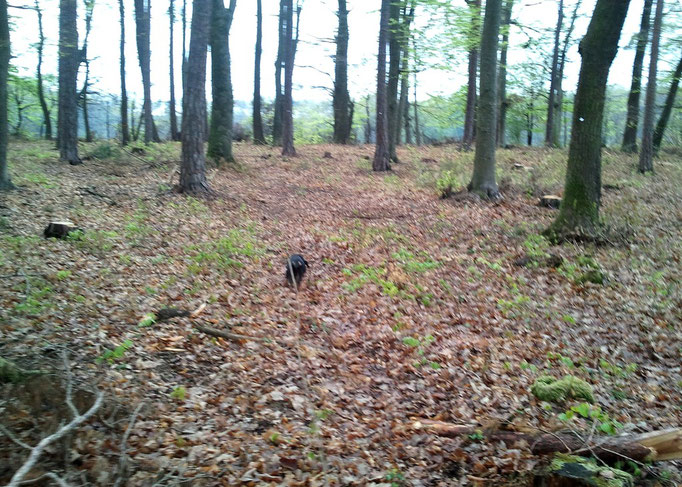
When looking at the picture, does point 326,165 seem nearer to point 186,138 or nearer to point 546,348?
point 186,138

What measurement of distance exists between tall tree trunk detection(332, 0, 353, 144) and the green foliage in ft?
77.1

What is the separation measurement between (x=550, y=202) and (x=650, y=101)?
675 centimetres

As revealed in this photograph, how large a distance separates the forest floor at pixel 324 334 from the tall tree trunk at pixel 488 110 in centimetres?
154

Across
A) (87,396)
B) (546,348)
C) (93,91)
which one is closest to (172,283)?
(87,396)

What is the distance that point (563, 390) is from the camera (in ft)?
16.5

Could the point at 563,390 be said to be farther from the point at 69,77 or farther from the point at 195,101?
the point at 69,77

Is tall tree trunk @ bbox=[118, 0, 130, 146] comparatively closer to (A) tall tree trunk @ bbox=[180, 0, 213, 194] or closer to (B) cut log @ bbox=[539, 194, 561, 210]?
(A) tall tree trunk @ bbox=[180, 0, 213, 194]

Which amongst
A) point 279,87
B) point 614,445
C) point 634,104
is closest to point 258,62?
point 279,87

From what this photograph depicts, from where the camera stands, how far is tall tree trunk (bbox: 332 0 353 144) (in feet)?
85.3

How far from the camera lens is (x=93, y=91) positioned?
25.4 m

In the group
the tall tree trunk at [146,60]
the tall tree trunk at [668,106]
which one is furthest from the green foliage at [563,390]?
the tall tree trunk at [146,60]

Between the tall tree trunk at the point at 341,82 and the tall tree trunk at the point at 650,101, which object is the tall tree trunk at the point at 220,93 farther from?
the tall tree trunk at the point at 650,101

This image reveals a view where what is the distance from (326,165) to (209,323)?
14.1 meters

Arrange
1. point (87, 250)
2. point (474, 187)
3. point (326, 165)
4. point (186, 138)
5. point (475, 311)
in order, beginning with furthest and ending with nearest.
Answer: point (326, 165), point (474, 187), point (186, 138), point (87, 250), point (475, 311)
